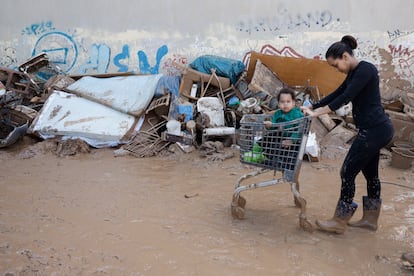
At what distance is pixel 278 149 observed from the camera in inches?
129

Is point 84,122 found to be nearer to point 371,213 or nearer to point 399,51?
point 371,213

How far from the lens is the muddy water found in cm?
288

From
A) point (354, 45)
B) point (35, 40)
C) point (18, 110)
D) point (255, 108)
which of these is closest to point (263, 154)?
point (354, 45)

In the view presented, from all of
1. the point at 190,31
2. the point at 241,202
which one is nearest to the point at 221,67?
the point at 190,31

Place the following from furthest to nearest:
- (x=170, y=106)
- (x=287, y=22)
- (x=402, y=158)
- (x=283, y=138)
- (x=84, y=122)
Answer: (x=287, y=22) → (x=170, y=106) → (x=84, y=122) → (x=402, y=158) → (x=283, y=138)

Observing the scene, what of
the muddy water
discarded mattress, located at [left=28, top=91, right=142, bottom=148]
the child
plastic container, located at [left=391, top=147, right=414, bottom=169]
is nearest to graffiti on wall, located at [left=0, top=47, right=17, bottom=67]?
discarded mattress, located at [left=28, top=91, right=142, bottom=148]

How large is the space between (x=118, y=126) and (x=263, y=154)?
3.94 meters

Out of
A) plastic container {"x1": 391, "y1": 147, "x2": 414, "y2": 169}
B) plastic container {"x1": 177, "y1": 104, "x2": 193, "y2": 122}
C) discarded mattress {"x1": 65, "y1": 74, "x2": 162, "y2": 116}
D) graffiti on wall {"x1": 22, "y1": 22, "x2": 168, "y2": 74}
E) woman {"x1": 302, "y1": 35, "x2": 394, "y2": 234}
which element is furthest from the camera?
graffiti on wall {"x1": 22, "y1": 22, "x2": 168, "y2": 74}

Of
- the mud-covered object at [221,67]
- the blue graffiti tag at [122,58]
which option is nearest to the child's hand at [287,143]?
the mud-covered object at [221,67]

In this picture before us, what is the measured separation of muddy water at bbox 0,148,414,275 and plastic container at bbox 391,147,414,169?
0.16 metres

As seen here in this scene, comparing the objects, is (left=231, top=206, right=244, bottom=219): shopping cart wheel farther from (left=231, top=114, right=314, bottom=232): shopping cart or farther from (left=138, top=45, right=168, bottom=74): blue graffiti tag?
(left=138, top=45, right=168, bottom=74): blue graffiti tag

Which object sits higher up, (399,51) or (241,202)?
(399,51)

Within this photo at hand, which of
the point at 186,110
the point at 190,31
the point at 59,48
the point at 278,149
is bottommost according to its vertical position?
the point at 186,110

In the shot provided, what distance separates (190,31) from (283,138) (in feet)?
20.0
